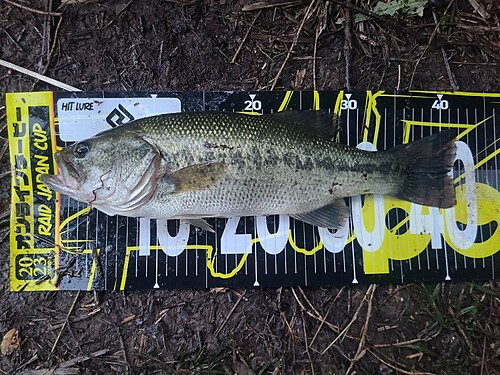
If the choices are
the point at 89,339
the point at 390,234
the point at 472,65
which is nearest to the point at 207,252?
the point at 89,339

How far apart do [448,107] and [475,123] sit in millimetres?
260

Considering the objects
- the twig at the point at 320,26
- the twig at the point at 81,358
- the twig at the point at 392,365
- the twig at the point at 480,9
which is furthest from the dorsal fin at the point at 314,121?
the twig at the point at 81,358

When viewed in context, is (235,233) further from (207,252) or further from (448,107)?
(448,107)

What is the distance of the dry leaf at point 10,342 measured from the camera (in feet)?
11.3

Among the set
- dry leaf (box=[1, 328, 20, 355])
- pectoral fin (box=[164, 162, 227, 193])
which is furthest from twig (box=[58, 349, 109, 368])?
pectoral fin (box=[164, 162, 227, 193])

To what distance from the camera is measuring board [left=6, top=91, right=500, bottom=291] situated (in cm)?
351

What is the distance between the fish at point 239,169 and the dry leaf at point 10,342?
1.27 metres

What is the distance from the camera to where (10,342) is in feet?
11.3

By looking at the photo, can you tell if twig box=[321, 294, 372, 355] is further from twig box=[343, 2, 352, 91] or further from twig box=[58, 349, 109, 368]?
Answer: twig box=[343, 2, 352, 91]

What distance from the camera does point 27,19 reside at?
367cm

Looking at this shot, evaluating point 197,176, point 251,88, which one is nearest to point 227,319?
point 197,176

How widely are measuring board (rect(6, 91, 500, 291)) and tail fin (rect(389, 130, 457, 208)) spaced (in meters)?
0.23

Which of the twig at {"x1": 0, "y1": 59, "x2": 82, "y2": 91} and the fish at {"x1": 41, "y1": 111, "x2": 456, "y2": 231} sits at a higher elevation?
the twig at {"x1": 0, "y1": 59, "x2": 82, "y2": 91}

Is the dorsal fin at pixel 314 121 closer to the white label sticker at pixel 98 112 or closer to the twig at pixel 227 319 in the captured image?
the white label sticker at pixel 98 112
